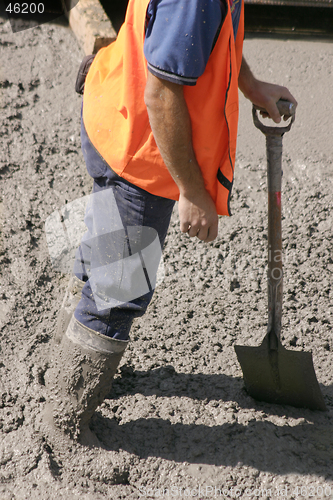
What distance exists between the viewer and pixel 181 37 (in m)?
1.07

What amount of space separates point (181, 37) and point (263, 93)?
2.29 feet

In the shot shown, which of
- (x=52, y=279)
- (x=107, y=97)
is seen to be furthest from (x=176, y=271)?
(x=107, y=97)

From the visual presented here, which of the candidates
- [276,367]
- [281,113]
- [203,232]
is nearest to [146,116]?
[203,232]

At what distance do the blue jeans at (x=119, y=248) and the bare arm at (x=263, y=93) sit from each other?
22.2 inches

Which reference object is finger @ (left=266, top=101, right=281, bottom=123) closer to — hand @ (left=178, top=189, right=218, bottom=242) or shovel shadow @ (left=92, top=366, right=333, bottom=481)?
hand @ (left=178, top=189, right=218, bottom=242)

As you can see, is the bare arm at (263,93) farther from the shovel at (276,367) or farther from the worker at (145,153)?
the shovel at (276,367)

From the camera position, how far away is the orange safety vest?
120 centimetres

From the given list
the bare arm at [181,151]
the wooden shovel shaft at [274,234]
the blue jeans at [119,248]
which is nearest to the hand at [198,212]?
the bare arm at [181,151]

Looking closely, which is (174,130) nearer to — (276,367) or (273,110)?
(273,110)

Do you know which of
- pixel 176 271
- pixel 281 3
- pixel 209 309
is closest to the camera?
pixel 209 309

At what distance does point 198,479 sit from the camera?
1695 mm

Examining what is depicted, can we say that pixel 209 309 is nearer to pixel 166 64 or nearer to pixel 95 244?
pixel 95 244

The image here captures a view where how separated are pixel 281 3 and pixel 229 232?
2.49m

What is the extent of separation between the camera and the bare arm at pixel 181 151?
1160 millimetres
